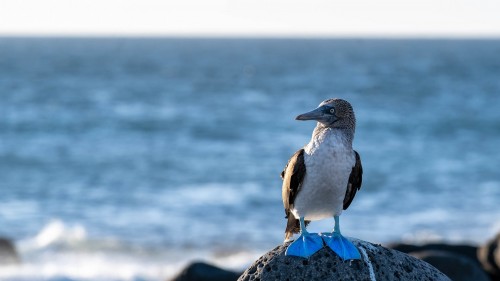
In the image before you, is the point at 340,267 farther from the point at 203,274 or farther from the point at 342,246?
the point at 203,274

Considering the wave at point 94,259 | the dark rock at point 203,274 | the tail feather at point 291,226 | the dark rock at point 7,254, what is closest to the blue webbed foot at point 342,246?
the tail feather at point 291,226

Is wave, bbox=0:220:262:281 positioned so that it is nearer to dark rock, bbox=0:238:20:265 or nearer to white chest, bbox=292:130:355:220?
dark rock, bbox=0:238:20:265

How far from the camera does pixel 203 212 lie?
21.0 meters

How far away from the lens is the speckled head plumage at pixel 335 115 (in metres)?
6.06

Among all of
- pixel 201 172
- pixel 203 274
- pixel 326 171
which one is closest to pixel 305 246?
pixel 326 171

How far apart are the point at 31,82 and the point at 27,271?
2014 inches

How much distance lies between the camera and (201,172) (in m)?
26.9

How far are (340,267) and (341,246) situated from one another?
0.13m

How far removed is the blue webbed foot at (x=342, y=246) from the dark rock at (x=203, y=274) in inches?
181

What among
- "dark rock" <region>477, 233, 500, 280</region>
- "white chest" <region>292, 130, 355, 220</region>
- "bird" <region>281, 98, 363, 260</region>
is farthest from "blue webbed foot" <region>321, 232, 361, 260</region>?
"dark rock" <region>477, 233, 500, 280</region>

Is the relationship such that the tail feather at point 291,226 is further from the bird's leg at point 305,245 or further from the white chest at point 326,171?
the white chest at point 326,171

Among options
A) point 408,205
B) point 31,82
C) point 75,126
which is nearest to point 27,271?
point 408,205

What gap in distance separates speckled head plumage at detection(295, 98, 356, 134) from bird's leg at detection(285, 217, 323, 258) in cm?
67

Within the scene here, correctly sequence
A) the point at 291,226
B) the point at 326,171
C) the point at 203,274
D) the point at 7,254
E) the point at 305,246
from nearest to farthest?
the point at 326,171, the point at 305,246, the point at 291,226, the point at 203,274, the point at 7,254
